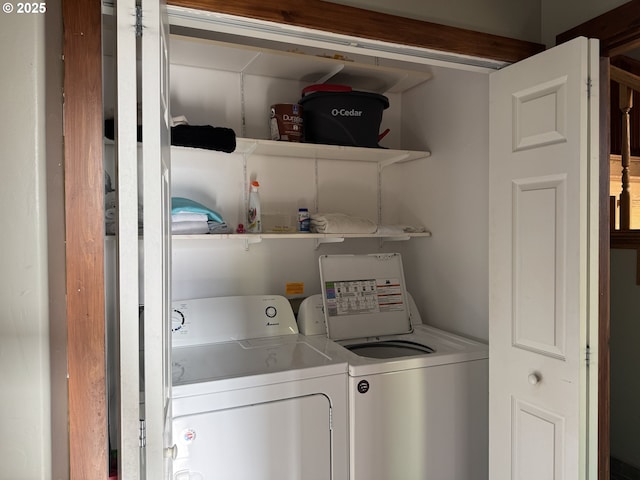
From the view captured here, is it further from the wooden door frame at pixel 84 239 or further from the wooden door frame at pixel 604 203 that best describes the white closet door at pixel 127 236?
the wooden door frame at pixel 604 203

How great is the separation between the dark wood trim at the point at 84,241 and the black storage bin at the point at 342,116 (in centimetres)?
141

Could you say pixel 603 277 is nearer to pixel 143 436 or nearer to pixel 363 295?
pixel 363 295

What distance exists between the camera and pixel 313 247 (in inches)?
108

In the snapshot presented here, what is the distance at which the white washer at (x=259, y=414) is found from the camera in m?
1.76

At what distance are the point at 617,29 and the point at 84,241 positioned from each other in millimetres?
1751

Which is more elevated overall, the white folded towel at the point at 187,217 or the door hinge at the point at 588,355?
the white folded towel at the point at 187,217

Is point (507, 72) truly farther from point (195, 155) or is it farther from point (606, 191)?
point (195, 155)

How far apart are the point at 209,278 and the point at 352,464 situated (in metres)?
1.15

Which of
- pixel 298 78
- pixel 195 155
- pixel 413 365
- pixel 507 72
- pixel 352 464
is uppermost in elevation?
pixel 298 78

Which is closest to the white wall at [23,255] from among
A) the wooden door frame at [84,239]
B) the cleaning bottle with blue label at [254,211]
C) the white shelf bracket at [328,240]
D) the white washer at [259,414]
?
the wooden door frame at [84,239]

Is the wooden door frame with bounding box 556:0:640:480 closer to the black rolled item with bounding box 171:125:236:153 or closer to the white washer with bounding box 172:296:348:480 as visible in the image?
the white washer with bounding box 172:296:348:480

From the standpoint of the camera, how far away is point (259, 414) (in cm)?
185

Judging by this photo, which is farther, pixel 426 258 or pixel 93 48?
pixel 426 258

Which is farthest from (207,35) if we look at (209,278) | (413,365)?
(413,365)
